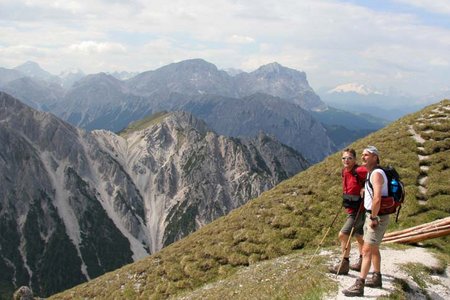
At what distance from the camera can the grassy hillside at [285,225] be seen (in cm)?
2814

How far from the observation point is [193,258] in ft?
106

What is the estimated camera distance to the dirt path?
15827 mm

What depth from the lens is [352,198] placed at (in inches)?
683

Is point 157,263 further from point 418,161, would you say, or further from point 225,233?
point 418,161

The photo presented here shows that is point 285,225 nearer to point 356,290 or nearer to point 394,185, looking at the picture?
point 356,290

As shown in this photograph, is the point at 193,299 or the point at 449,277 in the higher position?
the point at 449,277

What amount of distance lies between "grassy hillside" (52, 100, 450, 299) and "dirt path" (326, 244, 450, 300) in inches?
112

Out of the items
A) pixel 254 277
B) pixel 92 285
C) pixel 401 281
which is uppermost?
pixel 401 281

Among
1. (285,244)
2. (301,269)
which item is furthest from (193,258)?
(301,269)

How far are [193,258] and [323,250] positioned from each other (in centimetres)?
1199

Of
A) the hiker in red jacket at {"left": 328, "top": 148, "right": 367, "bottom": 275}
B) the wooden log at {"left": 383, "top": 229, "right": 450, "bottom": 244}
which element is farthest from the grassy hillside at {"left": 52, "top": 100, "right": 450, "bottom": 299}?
the hiker in red jacket at {"left": 328, "top": 148, "right": 367, "bottom": 275}

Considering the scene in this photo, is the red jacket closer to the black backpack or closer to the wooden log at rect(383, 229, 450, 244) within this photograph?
the black backpack

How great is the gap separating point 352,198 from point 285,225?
14395 mm

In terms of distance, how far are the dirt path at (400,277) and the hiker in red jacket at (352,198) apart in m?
0.52
